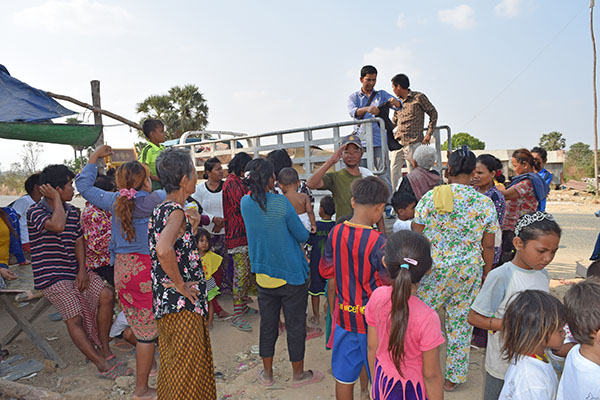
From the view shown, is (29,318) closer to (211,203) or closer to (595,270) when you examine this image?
(211,203)

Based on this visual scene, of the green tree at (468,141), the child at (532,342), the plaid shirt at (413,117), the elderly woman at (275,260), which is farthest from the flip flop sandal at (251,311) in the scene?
the green tree at (468,141)

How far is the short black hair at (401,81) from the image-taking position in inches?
209

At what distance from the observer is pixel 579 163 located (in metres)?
27.4

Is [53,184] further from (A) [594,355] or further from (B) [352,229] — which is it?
(A) [594,355]

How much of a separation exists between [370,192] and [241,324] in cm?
283

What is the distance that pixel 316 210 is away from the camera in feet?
16.5

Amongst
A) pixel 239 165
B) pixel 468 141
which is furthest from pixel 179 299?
pixel 468 141

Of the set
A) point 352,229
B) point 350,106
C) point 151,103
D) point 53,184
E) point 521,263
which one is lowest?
point 521,263

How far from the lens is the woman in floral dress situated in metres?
2.93

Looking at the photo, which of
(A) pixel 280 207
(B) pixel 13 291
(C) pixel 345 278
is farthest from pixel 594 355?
(B) pixel 13 291

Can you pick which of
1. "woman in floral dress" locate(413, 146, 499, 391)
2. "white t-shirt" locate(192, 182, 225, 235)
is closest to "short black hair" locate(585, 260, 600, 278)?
"woman in floral dress" locate(413, 146, 499, 391)

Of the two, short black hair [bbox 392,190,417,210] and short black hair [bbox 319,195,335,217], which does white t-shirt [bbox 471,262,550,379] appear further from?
short black hair [bbox 319,195,335,217]

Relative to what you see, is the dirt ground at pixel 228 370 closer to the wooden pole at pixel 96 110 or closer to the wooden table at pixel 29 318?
the wooden table at pixel 29 318

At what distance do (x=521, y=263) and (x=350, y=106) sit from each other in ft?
12.0
